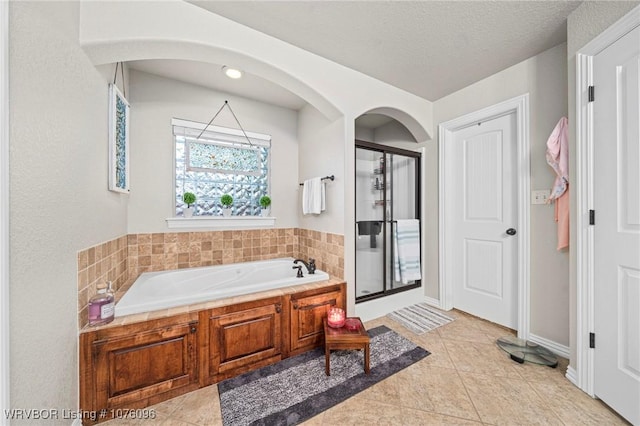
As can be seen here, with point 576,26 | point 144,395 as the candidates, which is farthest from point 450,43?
point 144,395

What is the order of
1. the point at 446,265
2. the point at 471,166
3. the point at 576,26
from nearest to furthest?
the point at 576,26
the point at 471,166
the point at 446,265

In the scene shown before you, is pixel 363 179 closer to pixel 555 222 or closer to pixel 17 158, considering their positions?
pixel 555 222

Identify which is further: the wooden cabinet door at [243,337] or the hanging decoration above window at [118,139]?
the hanging decoration above window at [118,139]

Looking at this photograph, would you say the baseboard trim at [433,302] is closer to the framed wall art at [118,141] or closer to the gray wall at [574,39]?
the gray wall at [574,39]

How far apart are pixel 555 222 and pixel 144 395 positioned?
3181 millimetres

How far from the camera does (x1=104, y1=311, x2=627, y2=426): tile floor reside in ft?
4.41

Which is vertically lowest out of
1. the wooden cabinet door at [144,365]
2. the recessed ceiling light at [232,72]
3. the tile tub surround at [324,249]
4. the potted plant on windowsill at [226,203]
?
the wooden cabinet door at [144,365]

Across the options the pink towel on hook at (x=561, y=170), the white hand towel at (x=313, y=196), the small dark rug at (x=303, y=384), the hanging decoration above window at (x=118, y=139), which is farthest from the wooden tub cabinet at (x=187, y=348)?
the pink towel on hook at (x=561, y=170)

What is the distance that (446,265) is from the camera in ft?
9.24

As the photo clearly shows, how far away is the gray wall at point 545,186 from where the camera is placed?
1938mm

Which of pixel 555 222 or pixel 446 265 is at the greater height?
pixel 555 222

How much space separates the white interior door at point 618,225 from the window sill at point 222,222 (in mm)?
2767

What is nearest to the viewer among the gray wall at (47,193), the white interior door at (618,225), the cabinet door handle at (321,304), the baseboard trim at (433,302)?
the gray wall at (47,193)

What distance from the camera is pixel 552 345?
1.98 meters
